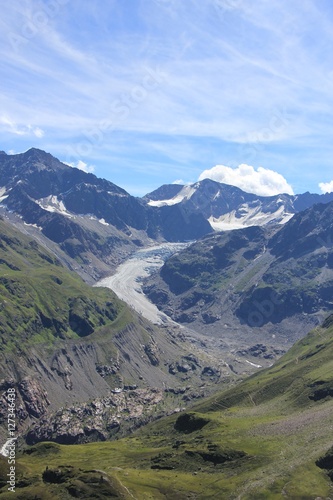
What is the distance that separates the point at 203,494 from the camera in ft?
615

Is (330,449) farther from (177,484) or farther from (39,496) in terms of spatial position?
(39,496)

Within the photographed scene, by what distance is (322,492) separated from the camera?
17875cm

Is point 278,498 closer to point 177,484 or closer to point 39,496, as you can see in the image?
point 177,484

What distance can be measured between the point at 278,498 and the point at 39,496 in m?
81.1

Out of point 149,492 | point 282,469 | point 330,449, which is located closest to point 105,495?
point 149,492

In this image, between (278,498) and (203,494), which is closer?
(278,498)

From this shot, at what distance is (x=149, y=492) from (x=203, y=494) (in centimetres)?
1935

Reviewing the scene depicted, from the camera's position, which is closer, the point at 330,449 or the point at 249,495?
the point at 249,495

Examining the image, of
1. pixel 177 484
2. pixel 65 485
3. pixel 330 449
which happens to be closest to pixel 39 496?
pixel 65 485

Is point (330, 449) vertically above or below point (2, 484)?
above

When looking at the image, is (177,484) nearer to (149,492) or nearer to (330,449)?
(149,492)

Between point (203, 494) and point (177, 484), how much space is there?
14550mm

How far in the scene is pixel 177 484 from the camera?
199 m

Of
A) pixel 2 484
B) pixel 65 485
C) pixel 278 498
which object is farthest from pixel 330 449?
pixel 2 484
